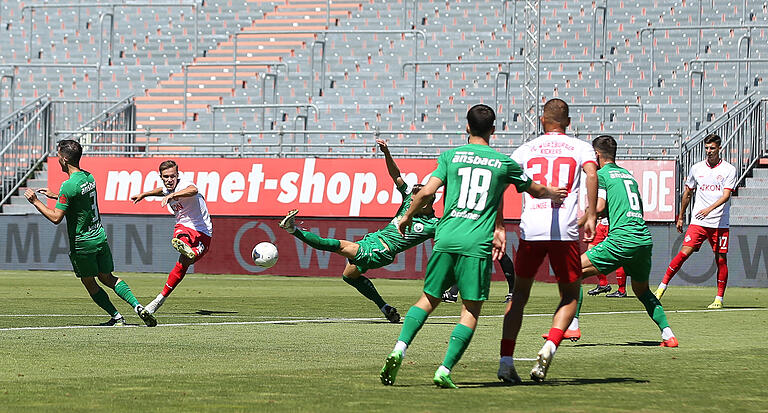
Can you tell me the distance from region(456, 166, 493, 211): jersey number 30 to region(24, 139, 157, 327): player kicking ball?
578cm

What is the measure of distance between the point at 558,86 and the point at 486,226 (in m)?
27.3

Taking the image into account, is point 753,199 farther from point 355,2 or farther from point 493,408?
point 493,408

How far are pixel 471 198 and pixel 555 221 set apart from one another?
89 centimetres

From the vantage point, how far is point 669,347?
37.9 feet

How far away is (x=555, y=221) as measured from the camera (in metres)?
9.01

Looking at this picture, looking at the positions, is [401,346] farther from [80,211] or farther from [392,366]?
[80,211]

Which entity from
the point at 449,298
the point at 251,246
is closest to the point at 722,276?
the point at 449,298

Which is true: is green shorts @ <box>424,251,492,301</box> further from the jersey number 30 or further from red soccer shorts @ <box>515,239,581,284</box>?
red soccer shorts @ <box>515,239,581,284</box>

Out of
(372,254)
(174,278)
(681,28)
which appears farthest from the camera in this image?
(681,28)

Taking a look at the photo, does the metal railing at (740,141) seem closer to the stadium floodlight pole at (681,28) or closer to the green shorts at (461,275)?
the stadium floodlight pole at (681,28)

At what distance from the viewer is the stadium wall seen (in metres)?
24.7

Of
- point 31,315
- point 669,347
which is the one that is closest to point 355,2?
point 31,315

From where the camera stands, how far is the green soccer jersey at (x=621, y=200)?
472 inches

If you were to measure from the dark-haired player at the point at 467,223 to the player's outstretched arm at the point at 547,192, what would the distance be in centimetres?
18
